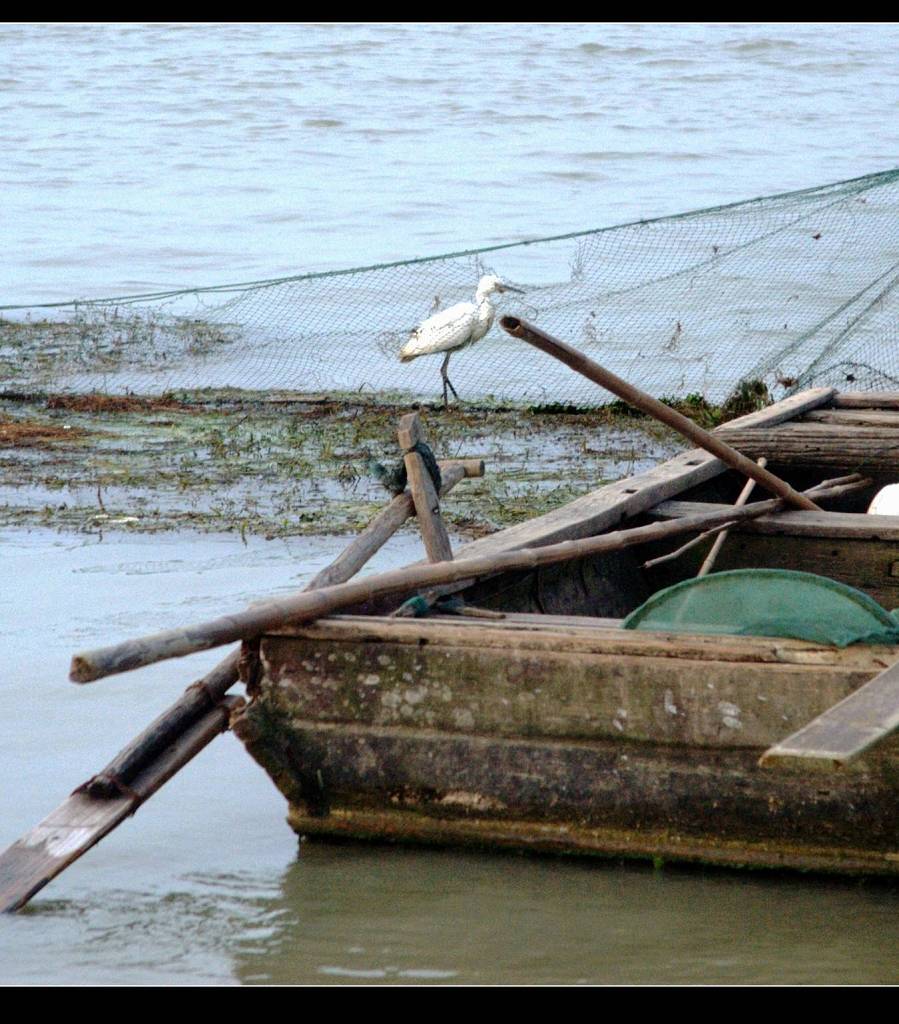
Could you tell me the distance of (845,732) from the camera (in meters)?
2.73

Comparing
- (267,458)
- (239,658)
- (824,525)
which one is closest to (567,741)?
(239,658)

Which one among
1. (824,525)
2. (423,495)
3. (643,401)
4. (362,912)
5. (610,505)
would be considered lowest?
(362,912)

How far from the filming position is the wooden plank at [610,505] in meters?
4.53

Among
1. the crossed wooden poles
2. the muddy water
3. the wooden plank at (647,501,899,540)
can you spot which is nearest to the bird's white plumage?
the wooden plank at (647,501,899,540)

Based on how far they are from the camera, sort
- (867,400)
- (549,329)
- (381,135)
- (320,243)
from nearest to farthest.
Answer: (867,400), (549,329), (320,243), (381,135)

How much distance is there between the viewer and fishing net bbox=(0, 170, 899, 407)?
33.6ft

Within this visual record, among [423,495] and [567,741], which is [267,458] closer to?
[423,495]

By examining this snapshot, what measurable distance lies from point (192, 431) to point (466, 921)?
18.3 ft

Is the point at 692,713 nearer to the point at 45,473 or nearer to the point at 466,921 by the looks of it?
the point at 466,921

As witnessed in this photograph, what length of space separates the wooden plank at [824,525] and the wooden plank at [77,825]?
5.67 feet

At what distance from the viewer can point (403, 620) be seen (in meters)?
3.78

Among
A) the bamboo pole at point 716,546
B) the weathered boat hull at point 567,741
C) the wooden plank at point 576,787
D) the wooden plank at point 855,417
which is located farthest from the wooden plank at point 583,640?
the wooden plank at point 855,417

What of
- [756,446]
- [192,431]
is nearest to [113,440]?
[192,431]

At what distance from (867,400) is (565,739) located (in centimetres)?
332
